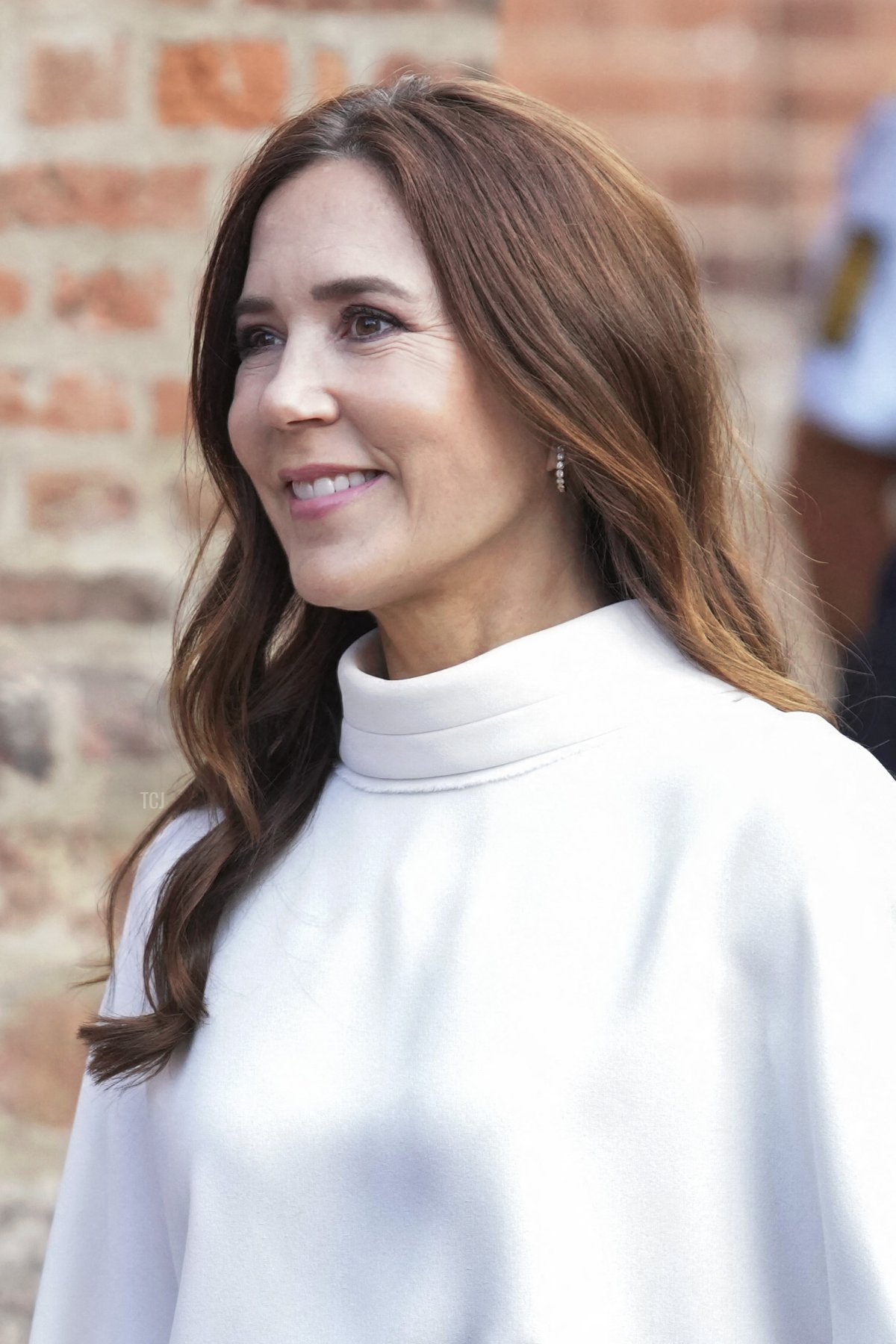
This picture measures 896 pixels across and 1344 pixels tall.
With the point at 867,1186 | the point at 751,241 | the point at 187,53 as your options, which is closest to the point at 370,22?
the point at 187,53

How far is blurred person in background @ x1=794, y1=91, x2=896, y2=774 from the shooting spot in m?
2.97

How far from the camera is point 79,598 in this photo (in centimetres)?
257

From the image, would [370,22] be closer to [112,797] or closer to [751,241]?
[751,241]

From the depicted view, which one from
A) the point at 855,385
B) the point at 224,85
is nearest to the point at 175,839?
the point at 224,85

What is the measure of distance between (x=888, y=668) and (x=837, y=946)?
0.99 meters

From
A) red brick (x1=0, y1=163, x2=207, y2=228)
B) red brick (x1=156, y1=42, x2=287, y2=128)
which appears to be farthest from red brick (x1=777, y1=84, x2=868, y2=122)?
red brick (x1=0, y1=163, x2=207, y2=228)

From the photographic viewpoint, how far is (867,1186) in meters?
1.41

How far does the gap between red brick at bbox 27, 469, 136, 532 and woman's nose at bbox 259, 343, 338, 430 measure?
0.91 m

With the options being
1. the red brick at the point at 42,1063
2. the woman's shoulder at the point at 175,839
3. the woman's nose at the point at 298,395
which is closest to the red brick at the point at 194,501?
the woman's shoulder at the point at 175,839

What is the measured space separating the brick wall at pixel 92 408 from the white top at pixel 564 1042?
2.78ft

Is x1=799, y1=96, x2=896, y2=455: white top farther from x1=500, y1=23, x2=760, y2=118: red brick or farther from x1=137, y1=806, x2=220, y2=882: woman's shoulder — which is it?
x1=137, y1=806, x2=220, y2=882: woman's shoulder

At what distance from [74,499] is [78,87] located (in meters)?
0.61

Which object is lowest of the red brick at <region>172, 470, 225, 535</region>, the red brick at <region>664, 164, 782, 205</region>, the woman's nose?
the red brick at <region>172, 470, 225, 535</region>

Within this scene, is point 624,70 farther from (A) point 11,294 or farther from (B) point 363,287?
(B) point 363,287
